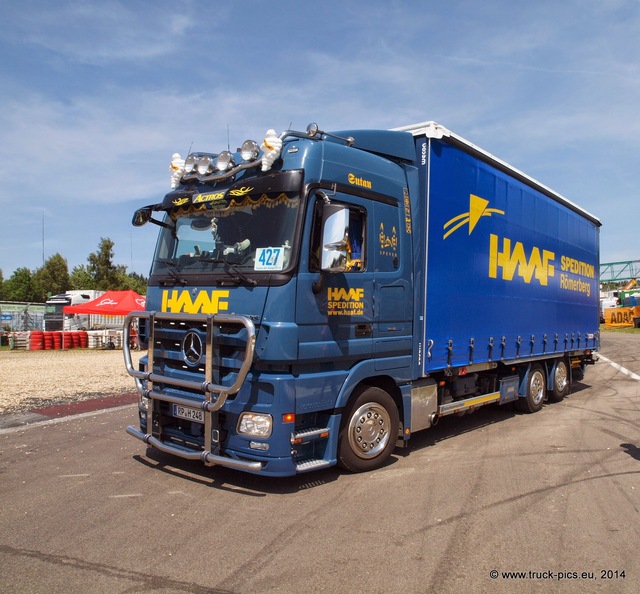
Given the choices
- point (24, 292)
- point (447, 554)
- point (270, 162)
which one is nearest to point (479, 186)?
point (270, 162)

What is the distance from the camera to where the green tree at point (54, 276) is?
61.9 meters

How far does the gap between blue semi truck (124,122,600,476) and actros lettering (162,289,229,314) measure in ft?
0.06

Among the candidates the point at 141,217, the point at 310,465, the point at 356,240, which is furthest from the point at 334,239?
the point at 141,217

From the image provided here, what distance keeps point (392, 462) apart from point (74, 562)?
11.7ft

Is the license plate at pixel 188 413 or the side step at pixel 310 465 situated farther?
the license plate at pixel 188 413

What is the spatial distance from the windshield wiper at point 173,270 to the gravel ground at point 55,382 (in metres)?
5.60

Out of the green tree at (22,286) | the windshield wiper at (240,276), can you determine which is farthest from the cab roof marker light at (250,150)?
the green tree at (22,286)

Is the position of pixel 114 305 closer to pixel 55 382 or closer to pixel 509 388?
pixel 55 382

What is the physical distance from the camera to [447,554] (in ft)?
12.8

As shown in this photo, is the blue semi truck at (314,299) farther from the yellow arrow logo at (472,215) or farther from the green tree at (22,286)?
the green tree at (22,286)

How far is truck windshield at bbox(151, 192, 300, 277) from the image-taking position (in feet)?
16.3

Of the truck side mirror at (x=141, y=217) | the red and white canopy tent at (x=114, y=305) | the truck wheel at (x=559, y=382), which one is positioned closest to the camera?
the truck side mirror at (x=141, y=217)

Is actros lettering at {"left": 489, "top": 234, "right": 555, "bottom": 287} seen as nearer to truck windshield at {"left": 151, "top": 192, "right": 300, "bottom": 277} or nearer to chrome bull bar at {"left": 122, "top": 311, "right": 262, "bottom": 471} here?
truck windshield at {"left": 151, "top": 192, "right": 300, "bottom": 277}

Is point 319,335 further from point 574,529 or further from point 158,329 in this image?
point 574,529
